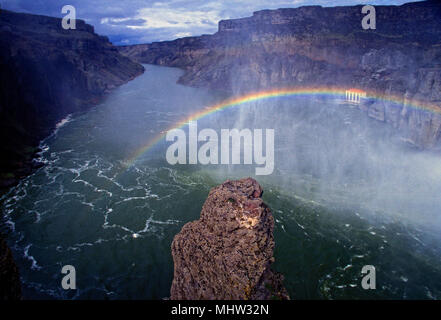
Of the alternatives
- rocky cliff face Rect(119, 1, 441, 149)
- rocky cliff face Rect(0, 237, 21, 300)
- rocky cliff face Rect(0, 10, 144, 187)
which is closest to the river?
rocky cliff face Rect(0, 10, 144, 187)

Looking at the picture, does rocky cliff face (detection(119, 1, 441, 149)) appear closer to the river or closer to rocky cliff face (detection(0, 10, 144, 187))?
the river

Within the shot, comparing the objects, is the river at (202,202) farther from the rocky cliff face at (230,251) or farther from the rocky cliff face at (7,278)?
the rocky cliff face at (7,278)

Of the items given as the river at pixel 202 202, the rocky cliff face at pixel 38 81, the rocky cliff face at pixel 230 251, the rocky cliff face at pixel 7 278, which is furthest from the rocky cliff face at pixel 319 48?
the rocky cliff face at pixel 7 278

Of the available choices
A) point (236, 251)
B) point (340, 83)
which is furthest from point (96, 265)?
point (340, 83)

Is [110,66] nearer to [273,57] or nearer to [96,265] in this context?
[273,57]

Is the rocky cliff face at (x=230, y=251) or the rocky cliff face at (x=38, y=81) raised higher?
the rocky cliff face at (x=38, y=81)
